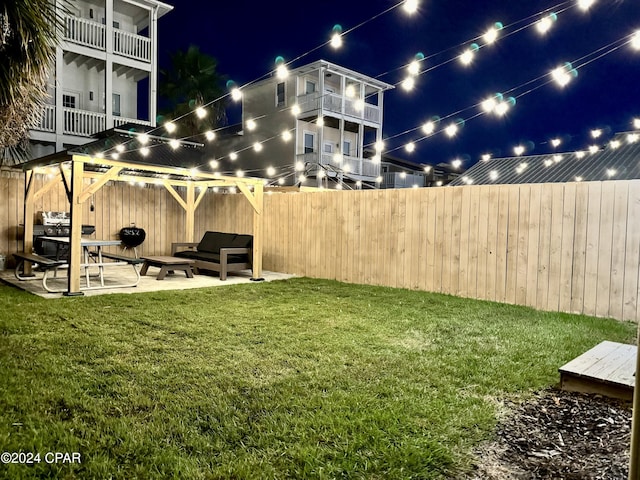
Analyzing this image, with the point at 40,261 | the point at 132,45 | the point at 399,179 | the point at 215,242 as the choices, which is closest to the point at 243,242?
the point at 215,242

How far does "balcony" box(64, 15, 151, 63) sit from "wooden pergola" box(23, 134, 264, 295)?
4.81 meters

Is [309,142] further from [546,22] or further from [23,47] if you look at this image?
[23,47]

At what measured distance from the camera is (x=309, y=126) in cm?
1703

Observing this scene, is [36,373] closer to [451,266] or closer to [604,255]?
[451,266]

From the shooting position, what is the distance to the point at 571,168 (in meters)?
10.6

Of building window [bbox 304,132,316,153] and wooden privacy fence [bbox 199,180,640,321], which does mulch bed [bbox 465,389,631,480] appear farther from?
building window [bbox 304,132,316,153]

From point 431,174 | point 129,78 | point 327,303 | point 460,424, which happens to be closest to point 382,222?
point 327,303

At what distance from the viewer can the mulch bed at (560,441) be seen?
6.89 feet

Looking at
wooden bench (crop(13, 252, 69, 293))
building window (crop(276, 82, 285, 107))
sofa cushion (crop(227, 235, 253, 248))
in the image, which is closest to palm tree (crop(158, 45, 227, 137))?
building window (crop(276, 82, 285, 107))

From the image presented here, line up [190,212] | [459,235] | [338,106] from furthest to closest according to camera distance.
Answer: [338,106], [190,212], [459,235]

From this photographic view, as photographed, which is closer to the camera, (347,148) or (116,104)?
(116,104)

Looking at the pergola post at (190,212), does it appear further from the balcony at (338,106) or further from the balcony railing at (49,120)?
the balcony at (338,106)

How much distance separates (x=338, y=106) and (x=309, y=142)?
5.65ft

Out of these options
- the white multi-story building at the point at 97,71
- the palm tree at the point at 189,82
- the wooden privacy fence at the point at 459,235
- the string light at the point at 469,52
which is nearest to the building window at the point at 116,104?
the white multi-story building at the point at 97,71
